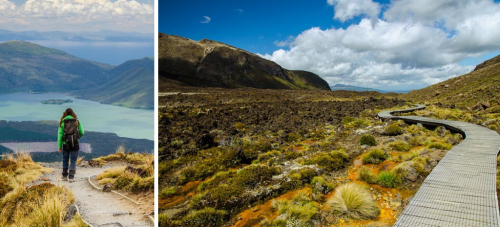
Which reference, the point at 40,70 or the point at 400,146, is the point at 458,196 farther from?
the point at 40,70

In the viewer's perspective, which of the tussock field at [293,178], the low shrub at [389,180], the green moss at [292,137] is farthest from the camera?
the green moss at [292,137]

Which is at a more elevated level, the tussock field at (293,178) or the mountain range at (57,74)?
the mountain range at (57,74)

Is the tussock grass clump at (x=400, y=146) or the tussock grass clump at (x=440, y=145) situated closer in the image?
the tussock grass clump at (x=440, y=145)

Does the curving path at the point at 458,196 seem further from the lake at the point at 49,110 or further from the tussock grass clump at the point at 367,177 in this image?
the lake at the point at 49,110

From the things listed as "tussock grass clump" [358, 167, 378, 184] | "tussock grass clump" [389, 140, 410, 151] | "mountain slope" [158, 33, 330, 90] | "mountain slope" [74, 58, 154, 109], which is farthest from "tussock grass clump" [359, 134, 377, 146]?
"mountain slope" [158, 33, 330, 90]

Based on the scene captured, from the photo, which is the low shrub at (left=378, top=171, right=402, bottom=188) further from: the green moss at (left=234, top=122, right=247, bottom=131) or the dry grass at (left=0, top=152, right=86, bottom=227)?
the green moss at (left=234, top=122, right=247, bottom=131)

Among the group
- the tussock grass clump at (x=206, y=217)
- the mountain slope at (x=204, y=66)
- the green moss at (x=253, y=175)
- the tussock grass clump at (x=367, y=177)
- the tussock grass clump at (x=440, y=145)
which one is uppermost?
the mountain slope at (x=204, y=66)

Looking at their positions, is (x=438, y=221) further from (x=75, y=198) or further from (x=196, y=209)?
(x=75, y=198)

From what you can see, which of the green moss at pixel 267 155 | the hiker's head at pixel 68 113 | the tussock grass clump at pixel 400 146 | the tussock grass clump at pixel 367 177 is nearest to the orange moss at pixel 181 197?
the green moss at pixel 267 155
